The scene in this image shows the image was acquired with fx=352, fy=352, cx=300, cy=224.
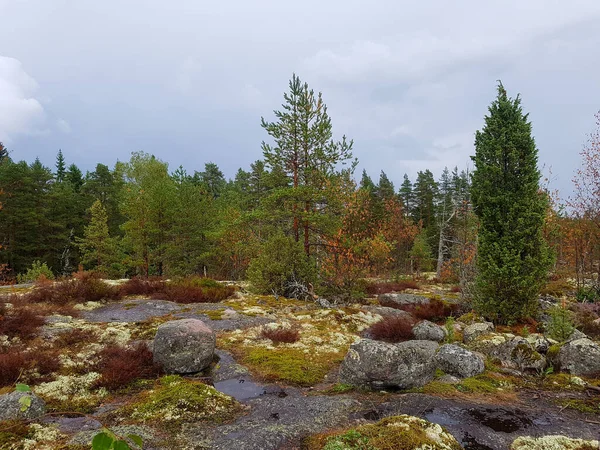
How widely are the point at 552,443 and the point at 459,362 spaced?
11.0 ft

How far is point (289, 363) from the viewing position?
929cm

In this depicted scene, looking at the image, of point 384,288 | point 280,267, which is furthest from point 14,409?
point 384,288

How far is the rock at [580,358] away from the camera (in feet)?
27.1

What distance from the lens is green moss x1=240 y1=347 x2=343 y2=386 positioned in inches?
334

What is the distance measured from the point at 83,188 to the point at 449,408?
177 ft

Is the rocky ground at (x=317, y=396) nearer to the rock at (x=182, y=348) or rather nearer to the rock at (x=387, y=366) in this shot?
the rock at (x=387, y=366)

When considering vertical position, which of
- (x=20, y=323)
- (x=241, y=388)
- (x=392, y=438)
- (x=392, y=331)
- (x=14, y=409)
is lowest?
(x=241, y=388)

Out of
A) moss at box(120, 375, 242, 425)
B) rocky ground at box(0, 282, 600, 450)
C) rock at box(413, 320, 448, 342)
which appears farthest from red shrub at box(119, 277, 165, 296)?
rock at box(413, 320, 448, 342)

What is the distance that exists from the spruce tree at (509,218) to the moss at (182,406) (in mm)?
11356

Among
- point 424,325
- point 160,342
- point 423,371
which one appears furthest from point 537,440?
point 160,342

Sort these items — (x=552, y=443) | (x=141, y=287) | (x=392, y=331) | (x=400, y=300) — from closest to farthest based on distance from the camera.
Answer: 1. (x=552, y=443)
2. (x=392, y=331)
3. (x=141, y=287)
4. (x=400, y=300)

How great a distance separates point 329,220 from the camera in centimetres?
1814

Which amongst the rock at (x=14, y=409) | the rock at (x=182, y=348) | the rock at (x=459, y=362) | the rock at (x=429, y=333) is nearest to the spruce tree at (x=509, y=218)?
the rock at (x=429, y=333)

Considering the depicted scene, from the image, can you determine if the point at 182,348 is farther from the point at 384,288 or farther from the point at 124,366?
the point at 384,288
